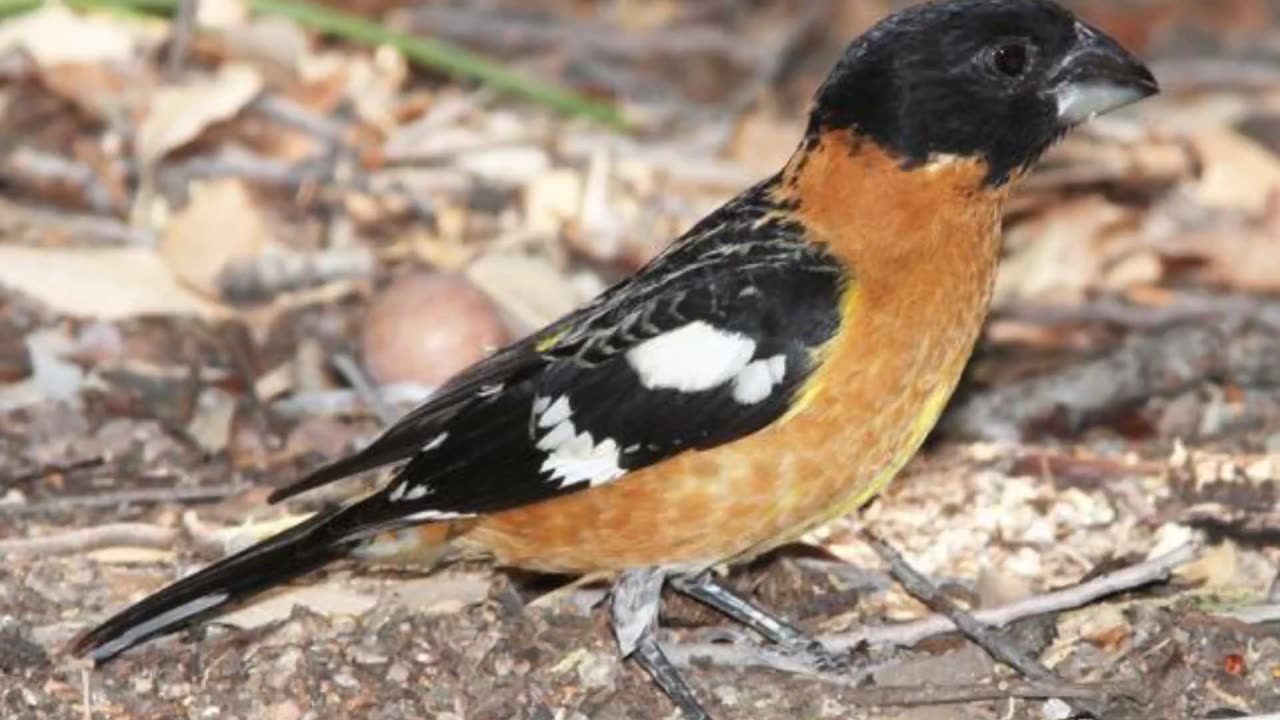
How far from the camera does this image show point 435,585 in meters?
5.39

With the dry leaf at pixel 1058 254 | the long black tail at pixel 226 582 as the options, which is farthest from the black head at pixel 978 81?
the dry leaf at pixel 1058 254

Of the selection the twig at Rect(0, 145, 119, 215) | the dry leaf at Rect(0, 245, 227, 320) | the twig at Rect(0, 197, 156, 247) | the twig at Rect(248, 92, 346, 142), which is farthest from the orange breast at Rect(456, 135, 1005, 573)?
the twig at Rect(248, 92, 346, 142)

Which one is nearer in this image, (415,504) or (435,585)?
(415,504)

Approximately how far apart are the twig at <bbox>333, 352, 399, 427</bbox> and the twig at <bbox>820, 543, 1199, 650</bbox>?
1.50 m

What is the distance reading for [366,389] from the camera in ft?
20.7

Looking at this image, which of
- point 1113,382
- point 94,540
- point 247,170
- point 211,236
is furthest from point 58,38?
point 1113,382

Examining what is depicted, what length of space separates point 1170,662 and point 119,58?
411 cm

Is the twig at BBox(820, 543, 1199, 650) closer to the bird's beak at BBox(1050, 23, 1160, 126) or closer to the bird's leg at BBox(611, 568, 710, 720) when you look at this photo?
the bird's leg at BBox(611, 568, 710, 720)

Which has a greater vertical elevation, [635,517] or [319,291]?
[635,517]

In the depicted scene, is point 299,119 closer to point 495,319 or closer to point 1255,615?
point 495,319

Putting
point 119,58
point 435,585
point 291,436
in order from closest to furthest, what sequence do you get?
point 435,585 → point 291,436 → point 119,58

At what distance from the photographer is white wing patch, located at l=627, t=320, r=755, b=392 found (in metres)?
4.86

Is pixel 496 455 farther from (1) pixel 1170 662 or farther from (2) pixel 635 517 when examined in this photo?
(1) pixel 1170 662

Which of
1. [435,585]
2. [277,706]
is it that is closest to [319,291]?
[435,585]
